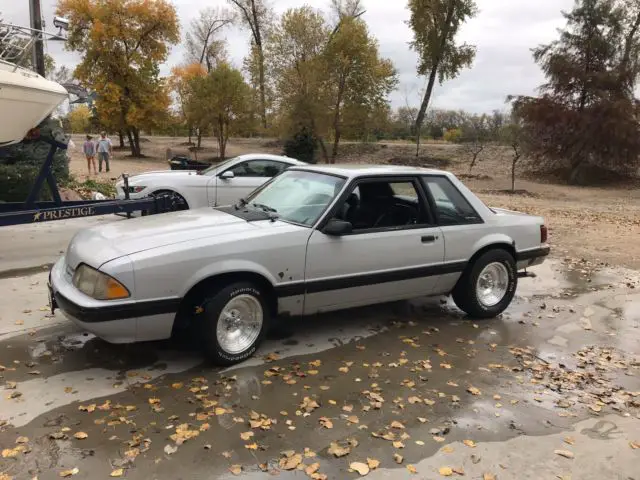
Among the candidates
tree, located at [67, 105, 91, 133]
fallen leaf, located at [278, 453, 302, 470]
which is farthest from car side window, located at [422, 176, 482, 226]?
tree, located at [67, 105, 91, 133]

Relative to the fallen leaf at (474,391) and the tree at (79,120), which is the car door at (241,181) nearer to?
the fallen leaf at (474,391)

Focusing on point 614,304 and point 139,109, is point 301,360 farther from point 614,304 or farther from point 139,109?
point 139,109

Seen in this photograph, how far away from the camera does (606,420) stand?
3.87 metres

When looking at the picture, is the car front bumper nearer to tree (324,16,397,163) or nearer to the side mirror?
the side mirror

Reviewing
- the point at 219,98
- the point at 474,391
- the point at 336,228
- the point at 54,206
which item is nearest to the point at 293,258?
the point at 336,228

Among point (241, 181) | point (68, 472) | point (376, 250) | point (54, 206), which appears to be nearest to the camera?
point (68, 472)

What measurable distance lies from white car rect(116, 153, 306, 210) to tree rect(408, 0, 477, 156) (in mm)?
27894

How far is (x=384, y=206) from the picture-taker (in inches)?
219

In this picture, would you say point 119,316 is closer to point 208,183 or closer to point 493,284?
point 493,284

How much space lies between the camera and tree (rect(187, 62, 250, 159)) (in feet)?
101

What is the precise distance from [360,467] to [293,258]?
6.02ft

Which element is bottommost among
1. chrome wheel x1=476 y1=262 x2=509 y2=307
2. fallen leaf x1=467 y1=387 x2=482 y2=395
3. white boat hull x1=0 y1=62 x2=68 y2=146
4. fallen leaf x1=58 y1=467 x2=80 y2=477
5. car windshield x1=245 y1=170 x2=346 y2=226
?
fallen leaf x1=467 y1=387 x2=482 y2=395

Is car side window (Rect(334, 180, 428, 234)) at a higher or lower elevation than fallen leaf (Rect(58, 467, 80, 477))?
higher

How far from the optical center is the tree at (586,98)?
27266 millimetres
